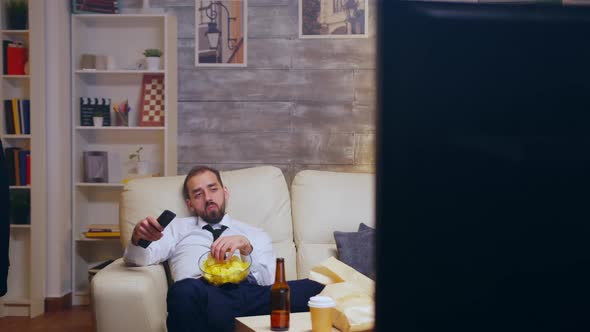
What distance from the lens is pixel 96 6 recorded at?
4516mm

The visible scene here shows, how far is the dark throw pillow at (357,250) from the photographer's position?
119 inches

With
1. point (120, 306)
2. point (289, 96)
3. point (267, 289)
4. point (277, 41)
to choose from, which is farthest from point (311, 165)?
point (120, 306)

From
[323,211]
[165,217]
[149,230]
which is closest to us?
[165,217]

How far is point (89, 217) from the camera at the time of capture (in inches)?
189

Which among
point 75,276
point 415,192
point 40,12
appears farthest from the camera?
Answer: point 75,276

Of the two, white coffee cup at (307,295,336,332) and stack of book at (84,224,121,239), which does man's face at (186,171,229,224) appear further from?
stack of book at (84,224,121,239)

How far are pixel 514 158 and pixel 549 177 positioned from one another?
1.1 inches

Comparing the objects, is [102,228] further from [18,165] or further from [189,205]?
[189,205]

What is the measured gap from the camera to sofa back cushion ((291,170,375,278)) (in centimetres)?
322

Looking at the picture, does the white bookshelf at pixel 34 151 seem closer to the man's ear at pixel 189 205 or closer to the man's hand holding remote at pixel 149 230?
the man's ear at pixel 189 205

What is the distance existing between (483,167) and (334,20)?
13.9 ft

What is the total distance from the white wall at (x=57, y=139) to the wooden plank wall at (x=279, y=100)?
73 centimetres

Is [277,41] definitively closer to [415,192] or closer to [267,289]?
[267,289]

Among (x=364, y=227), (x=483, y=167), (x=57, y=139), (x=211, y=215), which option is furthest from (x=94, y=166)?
(x=483, y=167)
